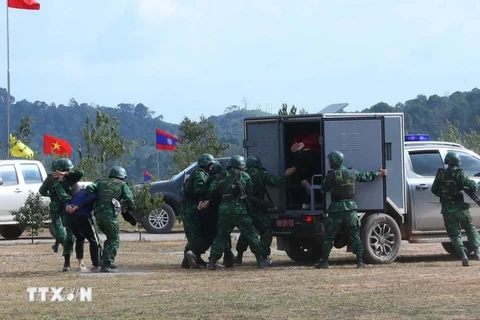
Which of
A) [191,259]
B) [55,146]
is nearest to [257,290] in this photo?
[191,259]

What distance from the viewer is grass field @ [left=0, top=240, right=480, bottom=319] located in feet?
40.0

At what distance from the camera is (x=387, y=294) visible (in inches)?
534

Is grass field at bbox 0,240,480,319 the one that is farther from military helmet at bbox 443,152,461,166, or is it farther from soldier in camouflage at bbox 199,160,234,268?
A: military helmet at bbox 443,152,461,166

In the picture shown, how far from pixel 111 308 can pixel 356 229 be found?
5434 mm

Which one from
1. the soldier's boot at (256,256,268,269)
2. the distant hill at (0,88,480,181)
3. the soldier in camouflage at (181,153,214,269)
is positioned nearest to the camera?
the soldier's boot at (256,256,268,269)

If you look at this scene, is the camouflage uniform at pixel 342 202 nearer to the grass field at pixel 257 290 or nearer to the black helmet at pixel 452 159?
the grass field at pixel 257 290

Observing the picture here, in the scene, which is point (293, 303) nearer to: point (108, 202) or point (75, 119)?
point (108, 202)

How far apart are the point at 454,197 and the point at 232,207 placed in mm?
3238

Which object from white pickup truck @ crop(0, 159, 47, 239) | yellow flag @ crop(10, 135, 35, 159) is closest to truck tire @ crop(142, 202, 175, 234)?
white pickup truck @ crop(0, 159, 47, 239)

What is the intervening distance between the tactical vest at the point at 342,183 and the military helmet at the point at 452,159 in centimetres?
153

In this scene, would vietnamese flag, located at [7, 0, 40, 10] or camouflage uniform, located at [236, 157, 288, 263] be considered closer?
camouflage uniform, located at [236, 157, 288, 263]

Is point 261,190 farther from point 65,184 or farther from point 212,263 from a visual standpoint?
point 65,184

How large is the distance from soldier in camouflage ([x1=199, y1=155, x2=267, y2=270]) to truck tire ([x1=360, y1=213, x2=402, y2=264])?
5.17 ft

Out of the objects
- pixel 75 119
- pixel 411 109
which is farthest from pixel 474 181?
pixel 75 119
